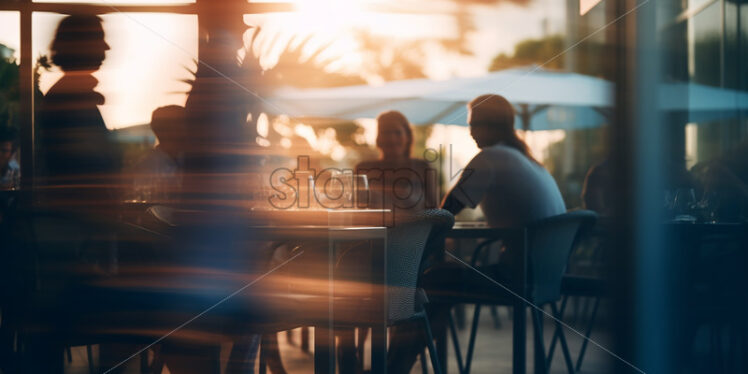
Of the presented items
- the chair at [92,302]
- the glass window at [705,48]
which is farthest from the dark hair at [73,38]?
the glass window at [705,48]

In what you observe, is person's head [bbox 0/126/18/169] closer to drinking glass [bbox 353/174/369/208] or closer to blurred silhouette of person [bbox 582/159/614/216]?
drinking glass [bbox 353/174/369/208]

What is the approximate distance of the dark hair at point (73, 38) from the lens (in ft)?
6.18

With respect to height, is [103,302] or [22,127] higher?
[22,127]

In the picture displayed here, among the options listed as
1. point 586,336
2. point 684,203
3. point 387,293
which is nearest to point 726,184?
point 684,203

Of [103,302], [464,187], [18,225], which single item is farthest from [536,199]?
[18,225]

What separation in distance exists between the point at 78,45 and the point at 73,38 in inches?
2.0

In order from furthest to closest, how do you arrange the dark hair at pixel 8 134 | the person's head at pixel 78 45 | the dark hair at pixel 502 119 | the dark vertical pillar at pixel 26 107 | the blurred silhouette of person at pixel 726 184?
the dark hair at pixel 502 119 < the dark hair at pixel 8 134 < the dark vertical pillar at pixel 26 107 < the blurred silhouette of person at pixel 726 184 < the person's head at pixel 78 45

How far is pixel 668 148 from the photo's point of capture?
205 centimetres

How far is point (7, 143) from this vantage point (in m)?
2.35

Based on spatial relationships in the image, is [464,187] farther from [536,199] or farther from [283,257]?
[283,257]

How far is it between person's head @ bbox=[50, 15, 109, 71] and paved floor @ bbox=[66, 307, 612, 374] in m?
0.85

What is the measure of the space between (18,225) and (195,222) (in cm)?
44

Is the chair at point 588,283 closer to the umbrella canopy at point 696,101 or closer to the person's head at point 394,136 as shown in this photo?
the umbrella canopy at point 696,101

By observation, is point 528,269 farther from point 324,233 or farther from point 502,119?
point 324,233
